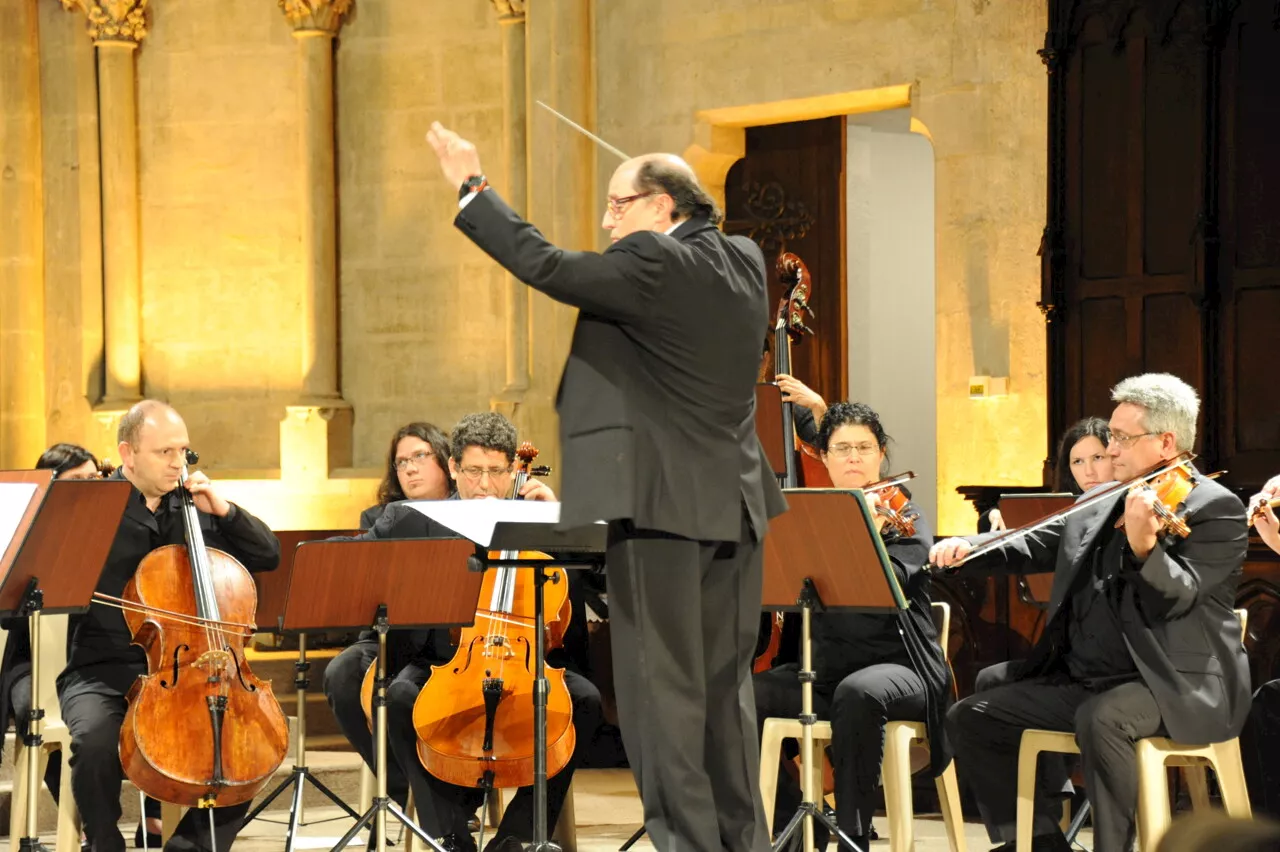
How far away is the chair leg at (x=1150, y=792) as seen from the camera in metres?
4.31

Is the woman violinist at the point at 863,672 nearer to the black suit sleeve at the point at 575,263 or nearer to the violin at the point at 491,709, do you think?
the violin at the point at 491,709

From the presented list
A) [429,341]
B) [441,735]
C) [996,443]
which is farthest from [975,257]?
[441,735]

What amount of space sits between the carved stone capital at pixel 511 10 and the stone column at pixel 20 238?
8.90ft

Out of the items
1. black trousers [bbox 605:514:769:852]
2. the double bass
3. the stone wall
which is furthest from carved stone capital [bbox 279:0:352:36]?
black trousers [bbox 605:514:769:852]

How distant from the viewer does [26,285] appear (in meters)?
9.73

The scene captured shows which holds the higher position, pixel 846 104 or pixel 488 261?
pixel 846 104

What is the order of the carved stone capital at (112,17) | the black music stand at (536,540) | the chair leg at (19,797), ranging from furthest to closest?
1. the carved stone capital at (112,17)
2. the chair leg at (19,797)
3. the black music stand at (536,540)

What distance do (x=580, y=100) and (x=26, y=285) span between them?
3.34 metres

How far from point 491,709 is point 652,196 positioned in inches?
67.8

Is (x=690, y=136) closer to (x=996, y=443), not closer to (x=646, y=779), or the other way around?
(x=996, y=443)

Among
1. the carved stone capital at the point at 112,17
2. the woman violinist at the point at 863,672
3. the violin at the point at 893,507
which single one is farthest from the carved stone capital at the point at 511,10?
the violin at the point at 893,507

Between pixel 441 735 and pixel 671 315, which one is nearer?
pixel 671 315

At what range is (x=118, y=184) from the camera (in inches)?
380

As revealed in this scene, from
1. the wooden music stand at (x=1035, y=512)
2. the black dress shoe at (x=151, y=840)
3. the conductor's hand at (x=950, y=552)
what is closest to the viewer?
the conductor's hand at (x=950, y=552)
